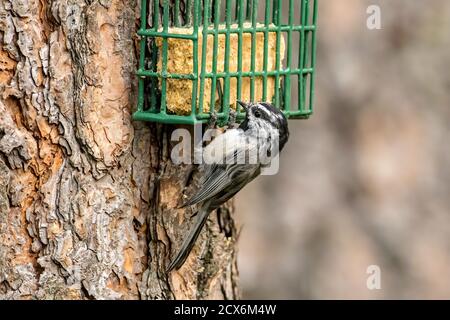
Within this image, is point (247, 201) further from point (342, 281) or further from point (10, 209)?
point (10, 209)

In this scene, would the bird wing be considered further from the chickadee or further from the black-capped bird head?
the black-capped bird head

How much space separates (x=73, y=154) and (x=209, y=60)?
35.1 inches

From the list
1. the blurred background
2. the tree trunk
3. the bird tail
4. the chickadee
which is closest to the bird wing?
the chickadee

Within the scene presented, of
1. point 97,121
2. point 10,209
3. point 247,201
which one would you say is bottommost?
point 247,201

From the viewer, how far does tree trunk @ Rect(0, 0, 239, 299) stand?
6.05 m

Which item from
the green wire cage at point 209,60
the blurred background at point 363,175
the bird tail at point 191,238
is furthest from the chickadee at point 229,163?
the blurred background at point 363,175

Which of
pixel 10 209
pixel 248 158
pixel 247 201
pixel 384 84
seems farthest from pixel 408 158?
pixel 10 209

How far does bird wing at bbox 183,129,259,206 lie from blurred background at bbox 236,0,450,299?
3396mm

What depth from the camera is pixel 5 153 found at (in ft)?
19.8

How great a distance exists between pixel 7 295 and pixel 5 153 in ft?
2.54

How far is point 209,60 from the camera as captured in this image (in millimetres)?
6090

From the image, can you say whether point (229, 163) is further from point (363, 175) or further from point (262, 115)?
point (363, 175)

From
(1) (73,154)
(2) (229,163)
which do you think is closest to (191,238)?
(2) (229,163)

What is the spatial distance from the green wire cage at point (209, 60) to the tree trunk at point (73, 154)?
0.52 feet
